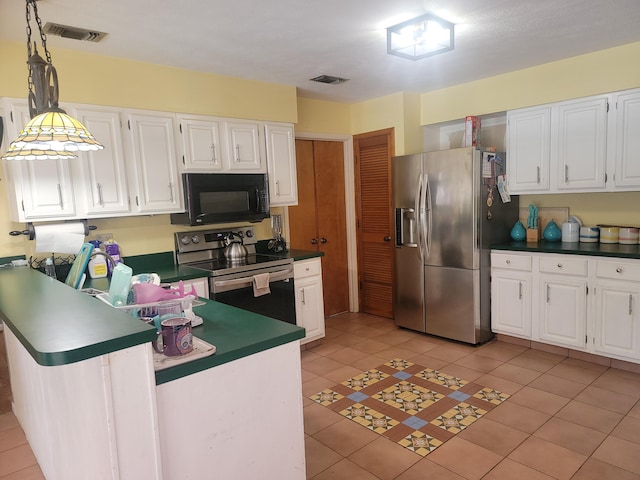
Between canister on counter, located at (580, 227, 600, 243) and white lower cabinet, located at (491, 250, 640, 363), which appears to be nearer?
white lower cabinet, located at (491, 250, 640, 363)

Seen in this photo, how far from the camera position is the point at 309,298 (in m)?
4.00

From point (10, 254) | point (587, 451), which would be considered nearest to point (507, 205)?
point (587, 451)

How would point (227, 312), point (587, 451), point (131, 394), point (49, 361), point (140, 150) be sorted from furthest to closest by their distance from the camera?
point (140, 150) → point (587, 451) → point (227, 312) → point (131, 394) → point (49, 361)

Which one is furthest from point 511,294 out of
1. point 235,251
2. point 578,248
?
point 235,251

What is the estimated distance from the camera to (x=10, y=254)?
2955mm

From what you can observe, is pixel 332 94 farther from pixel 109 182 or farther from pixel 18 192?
pixel 18 192

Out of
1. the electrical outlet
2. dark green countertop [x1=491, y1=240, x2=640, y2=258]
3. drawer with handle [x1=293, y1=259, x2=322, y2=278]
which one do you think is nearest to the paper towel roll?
the electrical outlet

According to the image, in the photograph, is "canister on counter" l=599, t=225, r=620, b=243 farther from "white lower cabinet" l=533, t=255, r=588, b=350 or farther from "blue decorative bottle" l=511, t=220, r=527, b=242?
"blue decorative bottle" l=511, t=220, r=527, b=242

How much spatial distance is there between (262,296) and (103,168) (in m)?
1.47

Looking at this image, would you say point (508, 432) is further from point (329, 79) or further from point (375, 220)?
point (329, 79)

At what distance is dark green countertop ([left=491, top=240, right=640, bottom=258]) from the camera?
319 centimetres

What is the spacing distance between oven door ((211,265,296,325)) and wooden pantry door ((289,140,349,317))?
3.21 feet

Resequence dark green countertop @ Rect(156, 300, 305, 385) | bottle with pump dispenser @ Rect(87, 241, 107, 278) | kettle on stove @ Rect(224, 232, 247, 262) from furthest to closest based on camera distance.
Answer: kettle on stove @ Rect(224, 232, 247, 262)
bottle with pump dispenser @ Rect(87, 241, 107, 278)
dark green countertop @ Rect(156, 300, 305, 385)

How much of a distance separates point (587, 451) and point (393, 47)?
253cm
